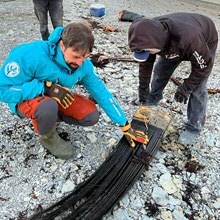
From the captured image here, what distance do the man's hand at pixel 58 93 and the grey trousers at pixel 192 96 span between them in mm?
1114

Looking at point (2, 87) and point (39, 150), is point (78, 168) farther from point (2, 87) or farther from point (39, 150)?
point (2, 87)

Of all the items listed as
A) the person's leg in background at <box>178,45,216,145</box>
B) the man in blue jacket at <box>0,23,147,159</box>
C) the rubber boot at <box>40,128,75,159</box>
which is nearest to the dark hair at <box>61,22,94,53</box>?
the man in blue jacket at <box>0,23,147,159</box>

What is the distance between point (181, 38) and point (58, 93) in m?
1.03

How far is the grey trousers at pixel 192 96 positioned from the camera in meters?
2.75

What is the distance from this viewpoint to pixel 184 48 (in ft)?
7.37

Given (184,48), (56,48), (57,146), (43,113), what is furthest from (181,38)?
(57,146)

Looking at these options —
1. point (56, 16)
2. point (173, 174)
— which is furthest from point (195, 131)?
point (56, 16)

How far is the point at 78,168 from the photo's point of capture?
254 centimetres

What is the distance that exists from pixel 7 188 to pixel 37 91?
0.82 m

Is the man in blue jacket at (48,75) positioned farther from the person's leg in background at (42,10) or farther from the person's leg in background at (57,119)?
the person's leg in background at (42,10)

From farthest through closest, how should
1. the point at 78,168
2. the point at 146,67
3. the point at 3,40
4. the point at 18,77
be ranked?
the point at 3,40, the point at 146,67, the point at 78,168, the point at 18,77

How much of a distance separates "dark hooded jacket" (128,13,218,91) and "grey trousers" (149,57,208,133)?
0.81 feet

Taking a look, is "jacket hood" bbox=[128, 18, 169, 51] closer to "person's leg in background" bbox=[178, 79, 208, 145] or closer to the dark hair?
the dark hair

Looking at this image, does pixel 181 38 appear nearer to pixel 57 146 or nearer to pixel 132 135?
pixel 132 135
